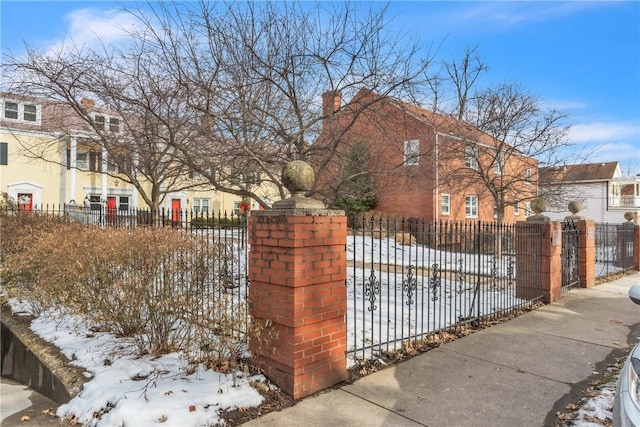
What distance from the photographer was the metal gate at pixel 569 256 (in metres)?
9.08

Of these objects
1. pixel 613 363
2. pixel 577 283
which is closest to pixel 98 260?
pixel 613 363

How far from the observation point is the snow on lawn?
323cm

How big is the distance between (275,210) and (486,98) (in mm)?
15308

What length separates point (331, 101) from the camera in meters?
6.63

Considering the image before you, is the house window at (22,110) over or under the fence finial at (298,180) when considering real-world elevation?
over

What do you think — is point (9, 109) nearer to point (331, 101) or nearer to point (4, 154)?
point (4, 154)

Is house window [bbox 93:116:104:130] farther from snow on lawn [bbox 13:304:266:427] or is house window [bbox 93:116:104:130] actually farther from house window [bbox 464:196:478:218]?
house window [bbox 464:196:478:218]

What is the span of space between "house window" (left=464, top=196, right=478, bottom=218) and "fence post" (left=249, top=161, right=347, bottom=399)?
24414mm

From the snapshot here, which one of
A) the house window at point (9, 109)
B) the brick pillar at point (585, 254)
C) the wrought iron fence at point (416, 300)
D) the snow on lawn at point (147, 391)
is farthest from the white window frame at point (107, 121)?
the brick pillar at point (585, 254)

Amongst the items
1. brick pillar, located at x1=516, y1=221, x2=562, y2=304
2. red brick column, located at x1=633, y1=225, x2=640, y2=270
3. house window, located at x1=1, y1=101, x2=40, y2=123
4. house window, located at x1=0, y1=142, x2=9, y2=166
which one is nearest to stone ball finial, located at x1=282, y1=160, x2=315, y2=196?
brick pillar, located at x1=516, y1=221, x2=562, y2=304

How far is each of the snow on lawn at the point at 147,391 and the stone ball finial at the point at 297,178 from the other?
178 centimetres

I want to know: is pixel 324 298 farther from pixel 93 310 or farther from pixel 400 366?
pixel 93 310

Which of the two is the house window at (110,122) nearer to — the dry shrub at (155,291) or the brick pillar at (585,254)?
the dry shrub at (155,291)

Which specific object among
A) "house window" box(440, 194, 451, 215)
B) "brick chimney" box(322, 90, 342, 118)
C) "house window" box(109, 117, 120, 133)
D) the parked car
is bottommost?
the parked car
